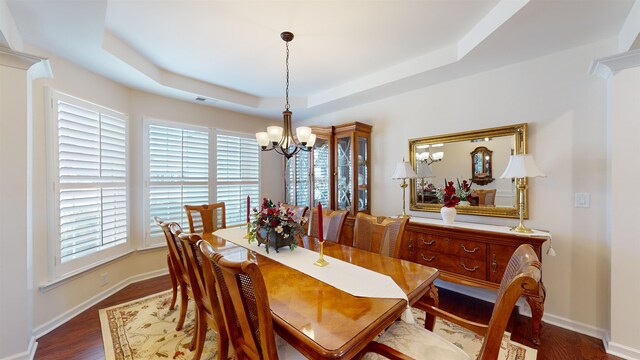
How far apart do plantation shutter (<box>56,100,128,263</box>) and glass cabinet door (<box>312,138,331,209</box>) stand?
2.48 meters

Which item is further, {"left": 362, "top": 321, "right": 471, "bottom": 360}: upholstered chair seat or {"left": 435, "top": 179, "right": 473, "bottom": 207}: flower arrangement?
{"left": 435, "top": 179, "right": 473, "bottom": 207}: flower arrangement

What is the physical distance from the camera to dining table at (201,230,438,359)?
38.8 inches

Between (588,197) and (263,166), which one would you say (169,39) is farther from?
(588,197)

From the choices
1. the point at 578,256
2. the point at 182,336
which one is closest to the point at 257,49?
the point at 182,336

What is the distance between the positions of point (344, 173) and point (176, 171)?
240 cm

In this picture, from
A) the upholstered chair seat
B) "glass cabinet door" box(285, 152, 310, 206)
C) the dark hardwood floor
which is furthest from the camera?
"glass cabinet door" box(285, 152, 310, 206)

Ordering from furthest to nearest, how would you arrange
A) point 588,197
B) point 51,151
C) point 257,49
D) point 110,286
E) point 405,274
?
1. point 110,286
2. point 257,49
3. point 51,151
4. point 588,197
5. point 405,274

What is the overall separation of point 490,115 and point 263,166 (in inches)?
138

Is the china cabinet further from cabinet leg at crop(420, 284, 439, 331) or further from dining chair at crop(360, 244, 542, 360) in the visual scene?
dining chair at crop(360, 244, 542, 360)

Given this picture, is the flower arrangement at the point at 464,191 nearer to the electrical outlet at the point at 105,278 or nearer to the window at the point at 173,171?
the window at the point at 173,171

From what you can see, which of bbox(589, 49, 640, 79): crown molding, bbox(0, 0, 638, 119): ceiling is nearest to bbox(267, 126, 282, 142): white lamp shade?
bbox(0, 0, 638, 119): ceiling

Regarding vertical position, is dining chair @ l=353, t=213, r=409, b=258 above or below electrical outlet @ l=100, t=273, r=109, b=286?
above

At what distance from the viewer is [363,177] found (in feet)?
11.9

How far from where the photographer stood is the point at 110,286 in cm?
299
